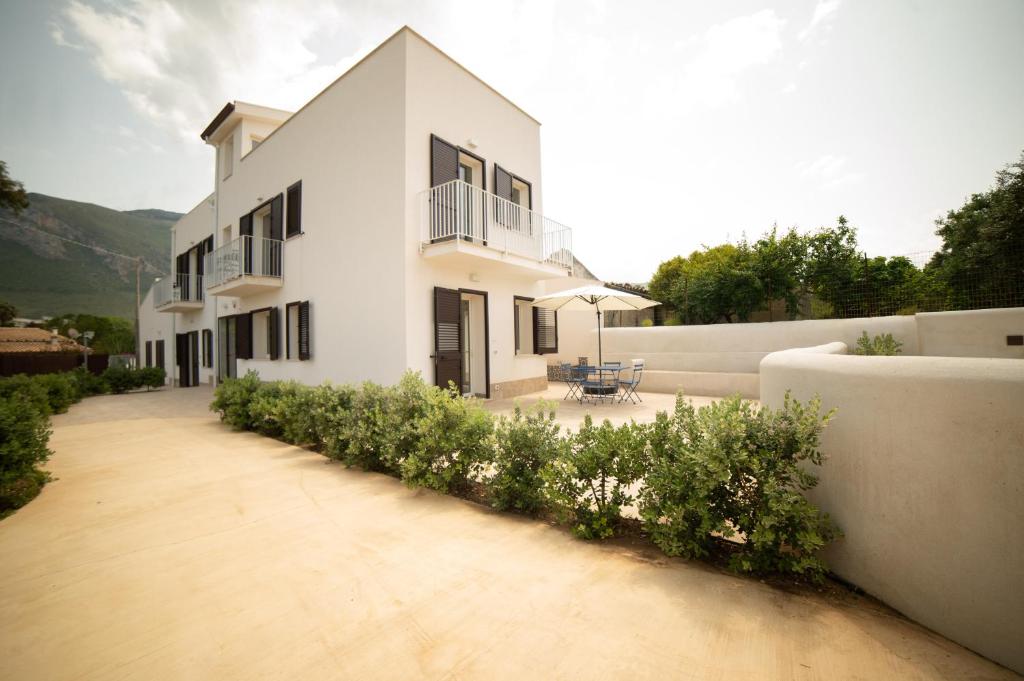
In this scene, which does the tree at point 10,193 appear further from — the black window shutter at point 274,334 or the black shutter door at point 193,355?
the black window shutter at point 274,334

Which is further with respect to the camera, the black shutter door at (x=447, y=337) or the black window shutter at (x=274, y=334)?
the black window shutter at (x=274, y=334)

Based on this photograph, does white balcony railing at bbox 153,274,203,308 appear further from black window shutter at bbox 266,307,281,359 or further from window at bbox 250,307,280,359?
black window shutter at bbox 266,307,281,359

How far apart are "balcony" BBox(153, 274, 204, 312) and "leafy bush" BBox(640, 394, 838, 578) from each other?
63.6ft

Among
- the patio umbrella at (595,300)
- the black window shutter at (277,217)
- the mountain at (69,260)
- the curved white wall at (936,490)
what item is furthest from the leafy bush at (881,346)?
the mountain at (69,260)

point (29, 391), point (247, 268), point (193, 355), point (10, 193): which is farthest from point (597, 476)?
point (193, 355)

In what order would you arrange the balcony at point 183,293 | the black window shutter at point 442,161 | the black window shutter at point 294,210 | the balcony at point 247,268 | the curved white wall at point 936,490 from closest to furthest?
the curved white wall at point 936,490, the black window shutter at point 442,161, the black window shutter at point 294,210, the balcony at point 247,268, the balcony at point 183,293

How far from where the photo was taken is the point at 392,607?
6.68 feet

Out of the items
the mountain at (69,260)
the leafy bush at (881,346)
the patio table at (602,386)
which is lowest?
the patio table at (602,386)

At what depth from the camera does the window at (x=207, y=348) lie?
15.6 m

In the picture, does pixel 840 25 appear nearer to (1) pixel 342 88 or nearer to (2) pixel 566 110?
(2) pixel 566 110

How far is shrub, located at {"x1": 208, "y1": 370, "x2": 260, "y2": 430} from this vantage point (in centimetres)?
695

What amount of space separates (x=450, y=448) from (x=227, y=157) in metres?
16.5

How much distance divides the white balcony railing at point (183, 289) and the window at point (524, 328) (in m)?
13.8

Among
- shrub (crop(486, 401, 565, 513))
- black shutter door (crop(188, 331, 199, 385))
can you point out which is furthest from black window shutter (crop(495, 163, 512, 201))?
black shutter door (crop(188, 331, 199, 385))
